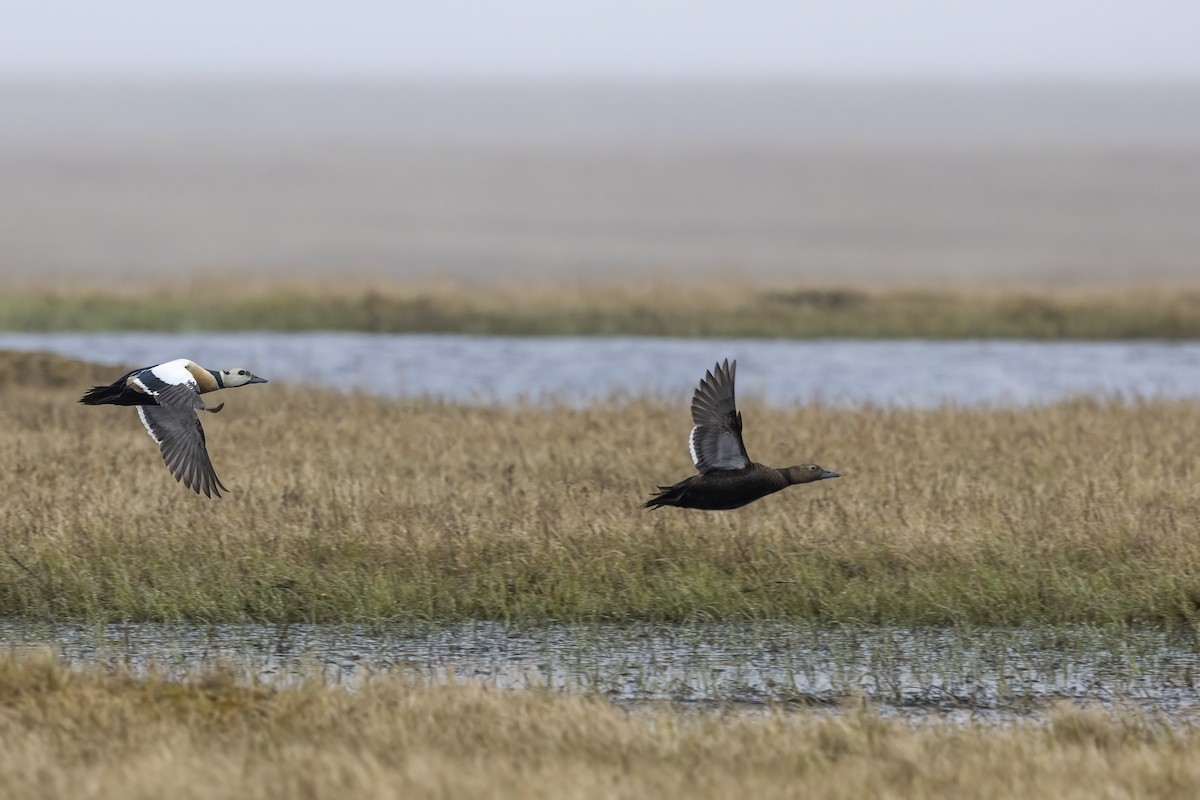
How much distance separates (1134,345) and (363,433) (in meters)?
22.5

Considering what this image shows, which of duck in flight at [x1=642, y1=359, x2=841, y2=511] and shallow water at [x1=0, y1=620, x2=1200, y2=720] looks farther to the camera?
duck in flight at [x1=642, y1=359, x2=841, y2=511]

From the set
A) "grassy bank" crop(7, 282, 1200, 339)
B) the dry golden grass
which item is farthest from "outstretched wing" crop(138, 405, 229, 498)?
"grassy bank" crop(7, 282, 1200, 339)

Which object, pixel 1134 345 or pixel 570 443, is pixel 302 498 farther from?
pixel 1134 345

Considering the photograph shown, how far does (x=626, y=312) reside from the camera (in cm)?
3691

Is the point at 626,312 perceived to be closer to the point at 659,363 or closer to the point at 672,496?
the point at 659,363

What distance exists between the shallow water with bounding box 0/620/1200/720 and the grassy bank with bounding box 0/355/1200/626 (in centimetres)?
25

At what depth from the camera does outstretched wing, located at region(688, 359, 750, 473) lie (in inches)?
382

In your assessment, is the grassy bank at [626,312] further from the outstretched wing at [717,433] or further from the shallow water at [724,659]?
the shallow water at [724,659]

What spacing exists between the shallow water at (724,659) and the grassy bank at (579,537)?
25cm

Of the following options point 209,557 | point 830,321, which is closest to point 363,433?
point 209,557

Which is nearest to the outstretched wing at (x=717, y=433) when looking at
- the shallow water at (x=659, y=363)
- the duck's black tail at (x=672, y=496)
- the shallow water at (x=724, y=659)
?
the duck's black tail at (x=672, y=496)

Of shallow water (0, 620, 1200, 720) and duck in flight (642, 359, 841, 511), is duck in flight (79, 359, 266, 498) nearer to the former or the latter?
shallow water (0, 620, 1200, 720)

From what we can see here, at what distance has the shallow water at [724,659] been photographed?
8.37 m

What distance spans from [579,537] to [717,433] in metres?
1.51
